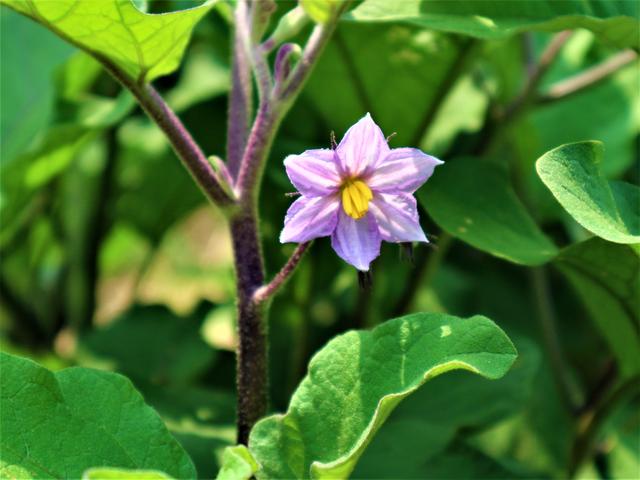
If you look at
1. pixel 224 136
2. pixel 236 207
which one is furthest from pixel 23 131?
pixel 236 207

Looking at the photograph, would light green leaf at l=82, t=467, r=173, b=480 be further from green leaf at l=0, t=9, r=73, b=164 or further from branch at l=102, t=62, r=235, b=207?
green leaf at l=0, t=9, r=73, b=164

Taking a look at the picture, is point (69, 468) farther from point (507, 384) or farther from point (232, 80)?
point (507, 384)

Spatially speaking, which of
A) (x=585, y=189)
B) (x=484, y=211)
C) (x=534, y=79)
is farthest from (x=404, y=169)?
(x=534, y=79)

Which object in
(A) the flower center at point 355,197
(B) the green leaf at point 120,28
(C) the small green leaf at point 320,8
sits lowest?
(A) the flower center at point 355,197

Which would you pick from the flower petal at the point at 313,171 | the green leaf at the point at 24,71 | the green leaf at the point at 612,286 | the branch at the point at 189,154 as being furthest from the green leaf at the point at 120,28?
the green leaf at the point at 24,71

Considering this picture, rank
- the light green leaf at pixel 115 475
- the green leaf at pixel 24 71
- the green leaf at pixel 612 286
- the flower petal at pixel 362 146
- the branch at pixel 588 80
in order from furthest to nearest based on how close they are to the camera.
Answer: the green leaf at pixel 24 71, the branch at pixel 588 80, the green leaf at pixel 612 286, the flower petal at pixel 362 146, the light green leaf at pixel 115 475

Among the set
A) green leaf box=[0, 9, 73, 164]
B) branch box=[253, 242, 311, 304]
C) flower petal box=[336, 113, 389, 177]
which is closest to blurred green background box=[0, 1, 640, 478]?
green leaf box=[0, 9, 73, 164]

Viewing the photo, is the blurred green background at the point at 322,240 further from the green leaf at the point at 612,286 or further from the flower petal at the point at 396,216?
the flower petal at the point at 396,216
